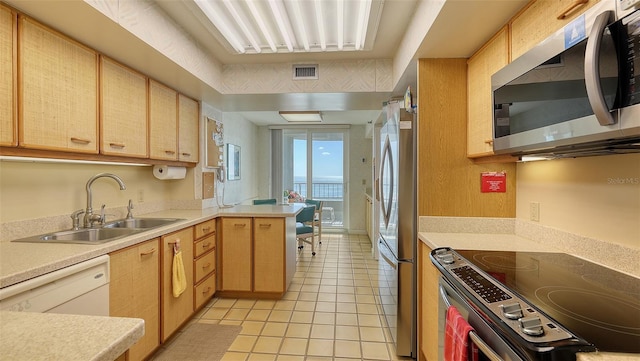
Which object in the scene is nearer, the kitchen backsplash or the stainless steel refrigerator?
the kitchen backsplash

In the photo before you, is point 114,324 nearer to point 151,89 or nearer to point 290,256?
point 151,89

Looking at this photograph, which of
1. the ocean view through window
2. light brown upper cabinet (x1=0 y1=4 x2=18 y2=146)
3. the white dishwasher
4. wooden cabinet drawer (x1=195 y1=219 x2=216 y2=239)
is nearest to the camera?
the white dishwasher

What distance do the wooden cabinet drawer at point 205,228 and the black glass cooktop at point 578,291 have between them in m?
2.13

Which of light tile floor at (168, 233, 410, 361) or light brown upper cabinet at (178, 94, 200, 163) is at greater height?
light brown upper cabinet at (178, 94, 200, 163)

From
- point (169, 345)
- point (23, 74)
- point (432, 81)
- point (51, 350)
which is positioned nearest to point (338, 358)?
point (169, 345)

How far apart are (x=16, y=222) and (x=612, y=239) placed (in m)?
3.03

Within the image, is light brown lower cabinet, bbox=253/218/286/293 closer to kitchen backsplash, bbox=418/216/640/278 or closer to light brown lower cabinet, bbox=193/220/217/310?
light brown lower cabinet, bbox=193/220/217/310

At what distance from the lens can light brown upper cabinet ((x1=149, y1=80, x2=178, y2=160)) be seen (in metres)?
2.47

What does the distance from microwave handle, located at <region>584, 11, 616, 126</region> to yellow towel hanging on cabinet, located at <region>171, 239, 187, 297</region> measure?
2.43 meters

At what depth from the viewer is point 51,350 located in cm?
56

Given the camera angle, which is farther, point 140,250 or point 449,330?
point 140,250

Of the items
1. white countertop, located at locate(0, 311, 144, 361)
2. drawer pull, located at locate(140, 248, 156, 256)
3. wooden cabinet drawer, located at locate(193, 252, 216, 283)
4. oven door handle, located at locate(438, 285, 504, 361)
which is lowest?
wooden cabinet drawer, located at locate(193, 252, 216, 283)

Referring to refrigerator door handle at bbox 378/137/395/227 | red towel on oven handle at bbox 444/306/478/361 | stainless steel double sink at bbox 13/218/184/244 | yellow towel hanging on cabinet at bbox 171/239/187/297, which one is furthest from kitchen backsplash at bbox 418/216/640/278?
stainless steel double sink at bbox 13/218/184/244

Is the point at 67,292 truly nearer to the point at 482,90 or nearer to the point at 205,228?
the point at 205,228
